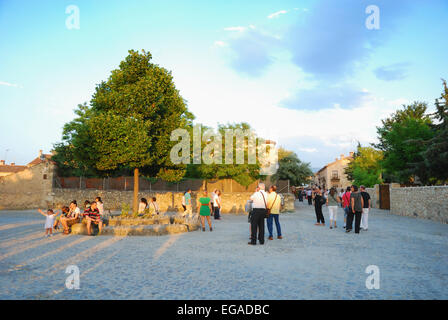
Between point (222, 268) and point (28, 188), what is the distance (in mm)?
26609

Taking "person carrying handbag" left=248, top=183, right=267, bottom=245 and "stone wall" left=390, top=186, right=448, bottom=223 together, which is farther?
"stone wall" left=390, top=186, right=448, bottom=223

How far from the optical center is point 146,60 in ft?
54.6

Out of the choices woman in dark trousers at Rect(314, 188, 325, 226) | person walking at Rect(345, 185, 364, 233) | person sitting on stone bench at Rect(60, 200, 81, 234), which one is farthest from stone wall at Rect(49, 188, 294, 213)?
person walking at Rect(345, 185, 364, 233)

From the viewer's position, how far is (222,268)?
650cm

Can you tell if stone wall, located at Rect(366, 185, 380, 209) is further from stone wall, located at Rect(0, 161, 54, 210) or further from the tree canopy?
stone wall, located at Rect(0, 161, 54, 210)

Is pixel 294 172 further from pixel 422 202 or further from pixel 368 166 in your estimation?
pixel 422 202

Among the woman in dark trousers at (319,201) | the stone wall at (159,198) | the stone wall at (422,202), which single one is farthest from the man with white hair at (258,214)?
the stone wall at (159,198)

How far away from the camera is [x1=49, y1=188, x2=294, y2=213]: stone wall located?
2681 centimetres

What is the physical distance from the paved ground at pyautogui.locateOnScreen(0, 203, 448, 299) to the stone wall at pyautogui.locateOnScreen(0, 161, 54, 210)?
62.5ft

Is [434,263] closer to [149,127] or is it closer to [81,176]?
[149,127]

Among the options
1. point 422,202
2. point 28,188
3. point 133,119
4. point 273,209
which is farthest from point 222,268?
point 28,188

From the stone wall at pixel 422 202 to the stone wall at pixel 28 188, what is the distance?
28.5 m

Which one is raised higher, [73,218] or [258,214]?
[258,214]
